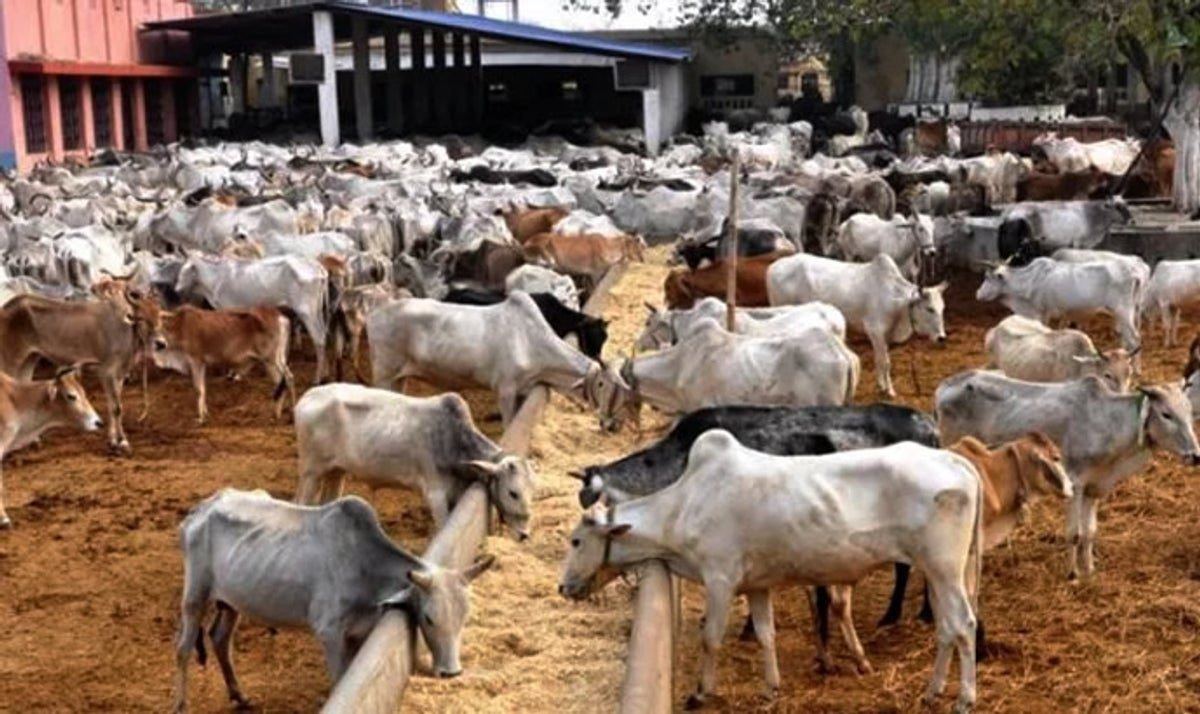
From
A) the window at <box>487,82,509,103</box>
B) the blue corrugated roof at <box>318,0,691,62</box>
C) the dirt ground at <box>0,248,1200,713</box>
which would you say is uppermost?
the blue corrugated roof at <box>318,0,691,62</box>

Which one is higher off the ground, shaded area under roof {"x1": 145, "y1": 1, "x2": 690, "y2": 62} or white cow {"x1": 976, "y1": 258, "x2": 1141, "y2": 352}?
shaded area under roof {"x1": 145, "y1": 1, "x2": 690, "y2": 62}

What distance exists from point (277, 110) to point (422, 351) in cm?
4252

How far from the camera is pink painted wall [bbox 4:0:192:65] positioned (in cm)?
3475

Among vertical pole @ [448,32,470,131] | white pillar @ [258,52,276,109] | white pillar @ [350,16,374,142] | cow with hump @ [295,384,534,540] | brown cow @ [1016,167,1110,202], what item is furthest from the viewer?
white pillar @ [258,52,276,109]

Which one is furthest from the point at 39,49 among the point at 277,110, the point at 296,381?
the point at 296,381

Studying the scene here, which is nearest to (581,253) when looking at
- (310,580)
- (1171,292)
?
(1171,292)

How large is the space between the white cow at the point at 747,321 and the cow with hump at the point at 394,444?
10.3ft

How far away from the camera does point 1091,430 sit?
9.64m

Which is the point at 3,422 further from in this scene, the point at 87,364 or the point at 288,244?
the point at 288,244

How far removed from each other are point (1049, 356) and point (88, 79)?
32.7m

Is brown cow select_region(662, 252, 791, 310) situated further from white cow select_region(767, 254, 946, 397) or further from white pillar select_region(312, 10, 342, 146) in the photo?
white pillar select_region(312, 10, 342, 146)

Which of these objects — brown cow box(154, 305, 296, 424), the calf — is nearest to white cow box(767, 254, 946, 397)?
brown cow box(154, 305, 296, 424)

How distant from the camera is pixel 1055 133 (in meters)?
35.8

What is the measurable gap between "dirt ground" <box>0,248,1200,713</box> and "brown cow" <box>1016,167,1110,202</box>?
13815 mm
